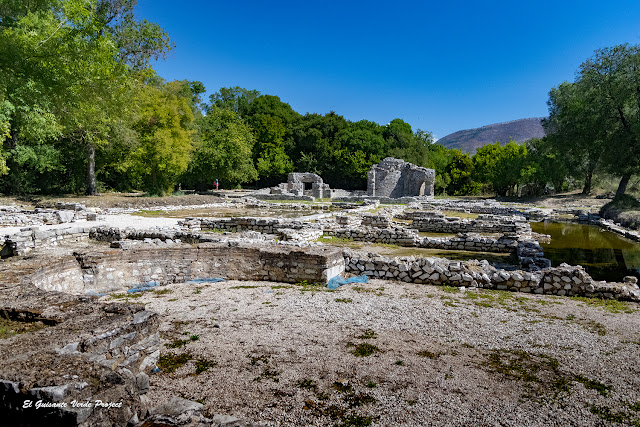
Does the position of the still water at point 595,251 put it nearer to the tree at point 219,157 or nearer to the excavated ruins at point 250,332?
the excavated ruins at point 250,332

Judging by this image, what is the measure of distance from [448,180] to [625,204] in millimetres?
30896

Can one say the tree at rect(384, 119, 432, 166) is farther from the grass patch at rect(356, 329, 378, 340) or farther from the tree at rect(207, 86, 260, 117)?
the grass patch at rect(356, 329, 378, 340)

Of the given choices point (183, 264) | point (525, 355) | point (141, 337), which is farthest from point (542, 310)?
point (183, 264)

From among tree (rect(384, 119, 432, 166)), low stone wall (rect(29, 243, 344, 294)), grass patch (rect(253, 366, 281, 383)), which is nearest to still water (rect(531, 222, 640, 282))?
low stone wall (rect(29, 243, 344, 294))

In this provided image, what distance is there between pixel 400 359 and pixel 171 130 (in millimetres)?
34122

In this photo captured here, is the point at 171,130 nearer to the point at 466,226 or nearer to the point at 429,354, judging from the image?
the point at 466,226

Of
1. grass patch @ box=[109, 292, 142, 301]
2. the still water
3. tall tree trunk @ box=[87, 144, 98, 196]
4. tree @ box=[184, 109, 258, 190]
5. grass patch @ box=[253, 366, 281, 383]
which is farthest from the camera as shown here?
tree @ box=[184, 109, 258, 190]

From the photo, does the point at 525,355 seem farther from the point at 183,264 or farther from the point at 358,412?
the point at 183,264

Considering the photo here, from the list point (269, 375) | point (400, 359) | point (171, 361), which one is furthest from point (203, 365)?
point (400, 359)

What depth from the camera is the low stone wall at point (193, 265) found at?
8305mm

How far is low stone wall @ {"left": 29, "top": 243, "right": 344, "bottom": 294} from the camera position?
8305mm

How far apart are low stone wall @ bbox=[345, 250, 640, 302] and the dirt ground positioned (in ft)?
1.64

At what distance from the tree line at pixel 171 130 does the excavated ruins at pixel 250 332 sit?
834 centimetres

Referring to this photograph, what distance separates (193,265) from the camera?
9117 millimetres
